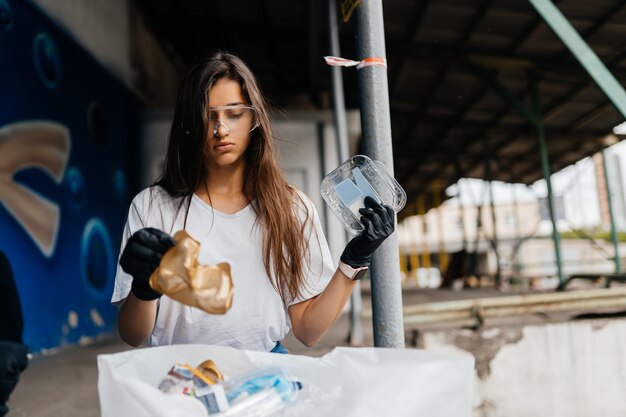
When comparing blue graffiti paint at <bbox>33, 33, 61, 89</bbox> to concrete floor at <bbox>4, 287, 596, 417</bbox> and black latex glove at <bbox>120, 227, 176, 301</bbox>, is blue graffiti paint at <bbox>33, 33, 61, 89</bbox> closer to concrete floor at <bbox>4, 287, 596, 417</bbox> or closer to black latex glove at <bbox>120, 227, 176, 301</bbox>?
concrete floor at <bbox>4, 287, 596, 417</bbox>

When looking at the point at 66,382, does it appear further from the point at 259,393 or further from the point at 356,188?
the point at 259,393

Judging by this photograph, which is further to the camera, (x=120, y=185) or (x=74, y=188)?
(x=120, y=185)

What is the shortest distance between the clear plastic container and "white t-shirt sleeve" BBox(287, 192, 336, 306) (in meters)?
0.09

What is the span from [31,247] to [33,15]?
7.37ft

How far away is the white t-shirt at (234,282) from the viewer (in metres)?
1.49

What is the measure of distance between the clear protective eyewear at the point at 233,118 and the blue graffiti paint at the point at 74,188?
4.96 m

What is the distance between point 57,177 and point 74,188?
434 mm

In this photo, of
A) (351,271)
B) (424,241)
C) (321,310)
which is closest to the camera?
(351,271)

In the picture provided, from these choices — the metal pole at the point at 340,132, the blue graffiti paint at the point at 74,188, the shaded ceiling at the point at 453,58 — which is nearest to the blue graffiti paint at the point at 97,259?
the blue graffiti paint at the point at 74,188

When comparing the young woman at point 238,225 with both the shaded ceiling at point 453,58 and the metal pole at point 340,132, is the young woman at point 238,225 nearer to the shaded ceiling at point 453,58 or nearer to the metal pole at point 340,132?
the metal pole at point 340,132

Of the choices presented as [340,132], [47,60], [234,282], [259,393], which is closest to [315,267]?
[234,282]

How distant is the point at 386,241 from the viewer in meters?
1.65

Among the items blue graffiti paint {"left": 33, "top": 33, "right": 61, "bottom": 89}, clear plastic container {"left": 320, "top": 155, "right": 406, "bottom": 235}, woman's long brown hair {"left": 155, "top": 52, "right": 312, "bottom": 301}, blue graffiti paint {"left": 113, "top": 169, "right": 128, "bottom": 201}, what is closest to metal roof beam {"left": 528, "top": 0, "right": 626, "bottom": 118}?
clear plastic container {"left": 320, "top": 155, "right": 406, "bottom": 235}

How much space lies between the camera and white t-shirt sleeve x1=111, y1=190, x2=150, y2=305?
1420 millimetres
